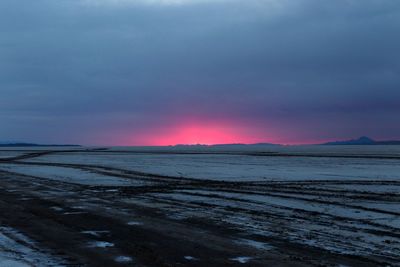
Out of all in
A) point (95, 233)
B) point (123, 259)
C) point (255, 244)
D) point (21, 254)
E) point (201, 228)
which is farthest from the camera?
point (201, 228)

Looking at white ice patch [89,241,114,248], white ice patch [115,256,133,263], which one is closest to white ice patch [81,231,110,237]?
white ice patch [89,241,114,248]

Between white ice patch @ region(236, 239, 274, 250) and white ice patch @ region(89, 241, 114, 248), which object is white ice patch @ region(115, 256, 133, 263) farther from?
white ice patch @ region(236, 239, 274, 250)

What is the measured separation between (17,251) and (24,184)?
1463 cm

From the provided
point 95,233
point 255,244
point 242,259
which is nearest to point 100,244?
point 95,233

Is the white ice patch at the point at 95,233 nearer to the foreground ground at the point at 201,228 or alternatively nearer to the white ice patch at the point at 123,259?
the foreground ground at the point at 201,228

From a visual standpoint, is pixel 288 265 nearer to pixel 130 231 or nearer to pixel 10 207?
pixel 130 231

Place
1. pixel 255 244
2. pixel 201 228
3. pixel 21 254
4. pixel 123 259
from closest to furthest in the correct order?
pixel 123 259 < pixel 21 254 < pixel 255 244 < pixel 201 228

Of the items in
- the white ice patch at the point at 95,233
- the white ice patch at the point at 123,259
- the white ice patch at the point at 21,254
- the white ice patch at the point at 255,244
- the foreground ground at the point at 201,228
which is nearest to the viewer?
the white ice patch at the point at 21,254

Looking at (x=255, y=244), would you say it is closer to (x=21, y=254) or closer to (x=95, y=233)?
(x=95, y=233)

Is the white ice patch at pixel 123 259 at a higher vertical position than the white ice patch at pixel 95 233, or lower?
higher

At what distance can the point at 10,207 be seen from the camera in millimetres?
13586

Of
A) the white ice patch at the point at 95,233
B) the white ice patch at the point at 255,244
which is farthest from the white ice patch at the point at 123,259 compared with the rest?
the white ice patch at the point at 255,244

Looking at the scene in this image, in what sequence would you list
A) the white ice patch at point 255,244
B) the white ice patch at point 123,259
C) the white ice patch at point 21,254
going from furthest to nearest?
the white ice patch at point 255,244, the white ice patch at point 123,259, the white ice patch at point 21,254

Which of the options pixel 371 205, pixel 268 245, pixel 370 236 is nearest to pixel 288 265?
pixel 268 245
